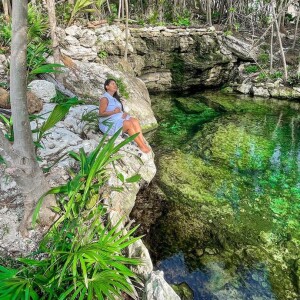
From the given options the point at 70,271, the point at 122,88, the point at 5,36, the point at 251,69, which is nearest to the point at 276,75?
the point at 251,69

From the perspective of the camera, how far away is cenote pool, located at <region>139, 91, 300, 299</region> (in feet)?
11.1

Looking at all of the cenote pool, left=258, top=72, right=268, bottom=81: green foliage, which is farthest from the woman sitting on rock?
left=258, top=72, right=268, bottom=81: green foliage

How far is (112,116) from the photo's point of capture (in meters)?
4.94

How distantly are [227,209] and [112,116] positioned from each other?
2.34 m

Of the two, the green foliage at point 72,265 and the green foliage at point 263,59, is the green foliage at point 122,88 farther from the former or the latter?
the green foliage at point 263,59

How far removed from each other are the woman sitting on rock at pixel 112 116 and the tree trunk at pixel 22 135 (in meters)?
2.28

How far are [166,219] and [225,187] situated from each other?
4.65 feet

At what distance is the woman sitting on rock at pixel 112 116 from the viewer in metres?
4.90

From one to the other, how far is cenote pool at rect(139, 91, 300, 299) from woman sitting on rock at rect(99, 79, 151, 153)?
109cm

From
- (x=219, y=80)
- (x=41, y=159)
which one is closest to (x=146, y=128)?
(x=41, y=159)

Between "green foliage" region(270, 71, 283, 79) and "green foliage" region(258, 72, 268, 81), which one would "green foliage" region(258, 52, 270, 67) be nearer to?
"green foliage" region(270, 71, 283, 79)

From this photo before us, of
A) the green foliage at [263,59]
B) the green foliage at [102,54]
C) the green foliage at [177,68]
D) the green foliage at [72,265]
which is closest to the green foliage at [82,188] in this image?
the green foliage at [72,265]

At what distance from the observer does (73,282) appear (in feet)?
7.17

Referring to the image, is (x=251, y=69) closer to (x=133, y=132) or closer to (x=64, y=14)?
(x=64, y=14)
